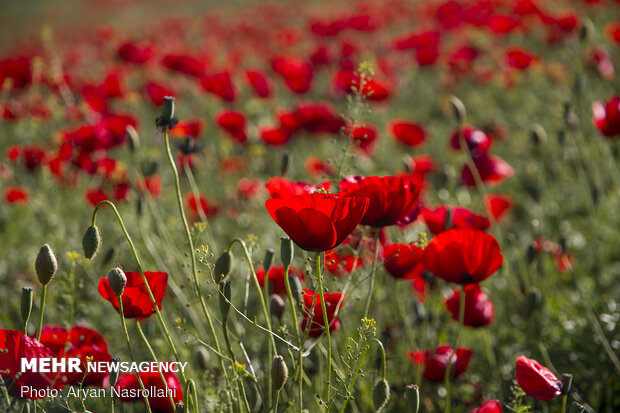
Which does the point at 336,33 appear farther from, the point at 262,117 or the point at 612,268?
the point at 612,268

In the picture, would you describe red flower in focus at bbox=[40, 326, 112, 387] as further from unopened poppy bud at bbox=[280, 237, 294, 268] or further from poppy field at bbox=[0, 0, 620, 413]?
unopened poppy bud at bbox=[280, 237, 294, 268]

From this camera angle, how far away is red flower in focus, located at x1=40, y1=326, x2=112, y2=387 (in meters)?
1.28

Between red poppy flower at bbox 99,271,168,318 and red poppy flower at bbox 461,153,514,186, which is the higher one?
red poppy flower at bbox 99,271,168,318

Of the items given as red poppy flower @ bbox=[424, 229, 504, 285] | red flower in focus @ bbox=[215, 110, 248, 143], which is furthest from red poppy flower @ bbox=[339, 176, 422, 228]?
red flower in focus @ bbox=[215, 110, 248, 143]

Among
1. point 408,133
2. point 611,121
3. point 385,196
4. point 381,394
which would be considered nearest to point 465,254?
point 385,196

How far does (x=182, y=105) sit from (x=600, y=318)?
499 centimetres

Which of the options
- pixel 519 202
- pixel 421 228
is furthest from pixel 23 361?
pixel 519 202

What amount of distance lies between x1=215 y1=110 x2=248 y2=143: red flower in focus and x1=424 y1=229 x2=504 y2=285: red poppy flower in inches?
79.1

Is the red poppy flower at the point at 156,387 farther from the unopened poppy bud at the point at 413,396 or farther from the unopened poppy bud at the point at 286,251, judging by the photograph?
the unopened poppy bud at the point at 413,396

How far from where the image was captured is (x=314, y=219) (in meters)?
1.07

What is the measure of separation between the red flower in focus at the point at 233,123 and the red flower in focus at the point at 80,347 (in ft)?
6.14

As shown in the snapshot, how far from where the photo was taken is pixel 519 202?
3518 mm

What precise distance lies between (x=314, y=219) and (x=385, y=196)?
0.26 meters

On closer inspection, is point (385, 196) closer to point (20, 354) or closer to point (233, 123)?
point (20, 354)
